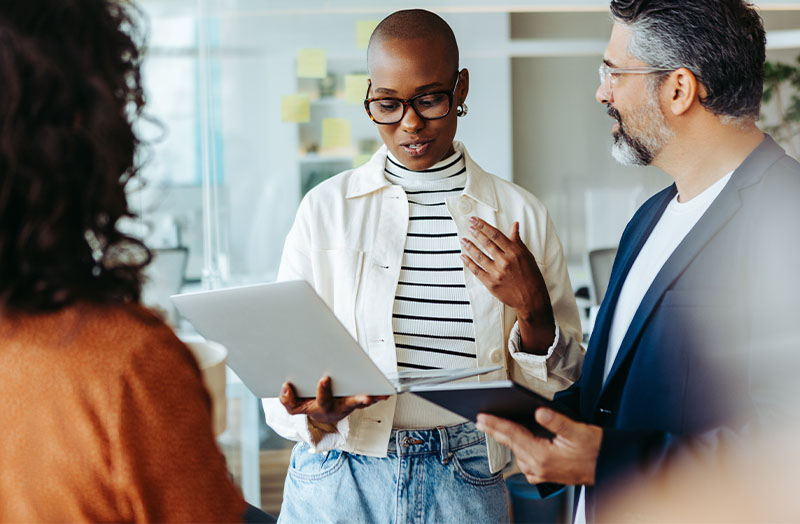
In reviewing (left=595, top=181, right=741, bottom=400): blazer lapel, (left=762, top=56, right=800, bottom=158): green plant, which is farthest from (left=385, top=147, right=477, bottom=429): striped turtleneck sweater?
(left=762, top=56, right=800, bottom=158): green plant

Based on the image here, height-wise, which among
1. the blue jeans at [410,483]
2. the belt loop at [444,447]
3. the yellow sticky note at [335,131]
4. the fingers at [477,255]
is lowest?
the blue jeans at [410,483]

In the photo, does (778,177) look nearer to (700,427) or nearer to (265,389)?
(700,427)

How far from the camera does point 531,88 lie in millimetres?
4453

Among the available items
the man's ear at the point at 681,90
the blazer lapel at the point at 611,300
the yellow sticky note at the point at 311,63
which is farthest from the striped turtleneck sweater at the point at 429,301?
the yellow sticky note at the point at 311,63

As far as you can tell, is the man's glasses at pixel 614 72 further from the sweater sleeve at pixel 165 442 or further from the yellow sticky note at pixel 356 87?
the yellow sticky note at pixel 356 87

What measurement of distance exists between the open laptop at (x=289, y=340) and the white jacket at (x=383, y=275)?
147 mm

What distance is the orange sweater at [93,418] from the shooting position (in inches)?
27.4

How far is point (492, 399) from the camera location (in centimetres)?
107

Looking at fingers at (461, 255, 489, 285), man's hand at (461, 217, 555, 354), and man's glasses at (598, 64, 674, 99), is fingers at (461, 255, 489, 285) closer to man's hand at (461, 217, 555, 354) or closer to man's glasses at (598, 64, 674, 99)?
man's hand at (461, 217, 555, 354)

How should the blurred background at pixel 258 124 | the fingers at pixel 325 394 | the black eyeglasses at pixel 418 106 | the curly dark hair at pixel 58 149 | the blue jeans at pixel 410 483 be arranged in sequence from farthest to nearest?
the blurred background at pixel 258 124 < the black eyeglasses at pixel 418 106 < the blue jeans at pixel 410 483 < the fingers at pixel 325 394 < the curly dark hair at pixel 58 149

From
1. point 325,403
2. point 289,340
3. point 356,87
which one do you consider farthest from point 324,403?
point 356,87

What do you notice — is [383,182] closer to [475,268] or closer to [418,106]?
[418,106]

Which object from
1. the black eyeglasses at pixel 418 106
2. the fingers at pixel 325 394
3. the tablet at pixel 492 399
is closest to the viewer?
the tablet at pixel 492 399

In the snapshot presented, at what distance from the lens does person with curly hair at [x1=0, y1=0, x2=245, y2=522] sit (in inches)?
26.3
